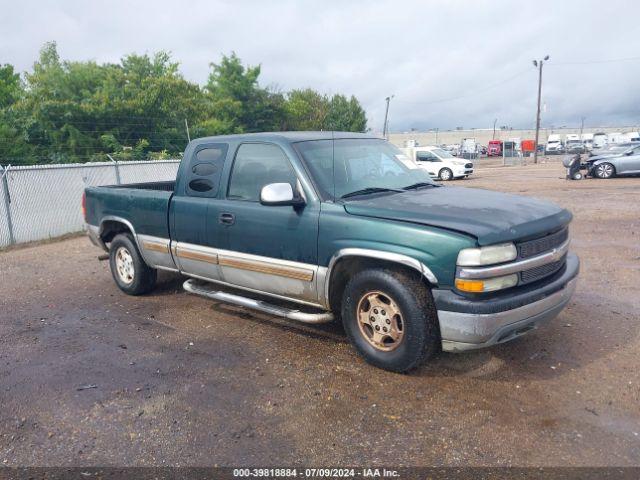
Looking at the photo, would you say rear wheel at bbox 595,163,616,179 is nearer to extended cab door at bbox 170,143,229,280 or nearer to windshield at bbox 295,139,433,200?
windshield at bbox 295,139,433,200

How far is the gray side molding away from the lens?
3.72 metres

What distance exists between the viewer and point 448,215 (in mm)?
3863

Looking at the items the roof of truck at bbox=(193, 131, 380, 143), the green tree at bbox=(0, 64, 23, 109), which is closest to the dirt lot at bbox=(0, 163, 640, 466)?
the roof of truck at bbox=(193, 131, 380, 143)

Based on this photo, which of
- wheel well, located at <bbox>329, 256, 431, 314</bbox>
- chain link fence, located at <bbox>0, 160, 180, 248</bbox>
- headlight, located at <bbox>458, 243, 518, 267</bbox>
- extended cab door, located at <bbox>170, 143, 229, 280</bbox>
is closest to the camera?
headlight, located at <bbox>458, 243, 518, 267</bbox>

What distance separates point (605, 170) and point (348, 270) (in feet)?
70.1

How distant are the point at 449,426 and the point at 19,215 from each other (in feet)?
34.4

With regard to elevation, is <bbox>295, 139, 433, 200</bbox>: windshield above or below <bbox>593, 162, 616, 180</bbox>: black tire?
above

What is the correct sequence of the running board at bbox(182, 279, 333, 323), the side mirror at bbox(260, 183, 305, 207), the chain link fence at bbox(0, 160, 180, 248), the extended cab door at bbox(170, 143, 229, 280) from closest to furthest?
the side mirror at bbox(260, 183, 305, 207) → the running board at bbox(182, 279, 333, 323) → the extended cab door at bbox(170, 143, 229, 280) → the chain link fence at bbox(0, 160, 180, 248)

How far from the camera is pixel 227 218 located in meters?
4.97

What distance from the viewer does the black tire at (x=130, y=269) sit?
20.4ft

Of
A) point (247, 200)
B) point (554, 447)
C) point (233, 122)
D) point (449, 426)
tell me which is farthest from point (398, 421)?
point (233, 122)

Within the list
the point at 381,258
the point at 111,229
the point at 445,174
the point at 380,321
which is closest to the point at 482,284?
the point at 381,258

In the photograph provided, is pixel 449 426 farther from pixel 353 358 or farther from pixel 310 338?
pixel 310 338

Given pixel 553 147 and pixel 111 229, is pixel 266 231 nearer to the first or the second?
pixel 111 229
